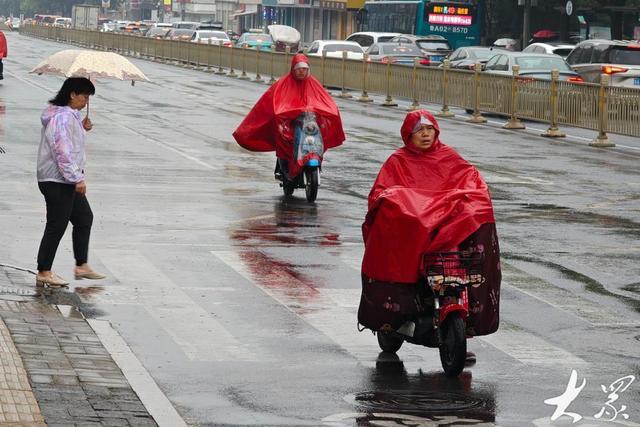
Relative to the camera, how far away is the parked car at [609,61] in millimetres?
34938

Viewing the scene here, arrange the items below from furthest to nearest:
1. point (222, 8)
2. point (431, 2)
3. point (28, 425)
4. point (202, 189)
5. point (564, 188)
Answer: point (222, 8)
point (431, 2)
point (564, 188)
point (202, 189)
point (28, 425)

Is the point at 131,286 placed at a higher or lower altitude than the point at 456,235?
lower

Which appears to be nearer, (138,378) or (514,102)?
(138,378)

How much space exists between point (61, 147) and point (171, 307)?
1.58 meters

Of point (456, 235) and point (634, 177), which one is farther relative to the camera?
point (634, 177)

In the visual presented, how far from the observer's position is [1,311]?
10.3m

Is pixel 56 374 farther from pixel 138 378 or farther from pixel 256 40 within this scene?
pixel 256 40

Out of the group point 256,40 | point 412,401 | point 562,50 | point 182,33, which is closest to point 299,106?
point 412,401

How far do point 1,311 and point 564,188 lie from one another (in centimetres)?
1113

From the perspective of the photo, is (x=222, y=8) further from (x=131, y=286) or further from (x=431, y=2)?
(x=131, y=286)

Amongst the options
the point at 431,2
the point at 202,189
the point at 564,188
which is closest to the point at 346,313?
the point at 202,189

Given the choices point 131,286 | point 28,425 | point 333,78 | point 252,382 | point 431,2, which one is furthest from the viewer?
point 431,2

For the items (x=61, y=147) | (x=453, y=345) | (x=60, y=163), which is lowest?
(x=453, y=345)

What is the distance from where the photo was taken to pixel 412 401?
8266 millimetres
